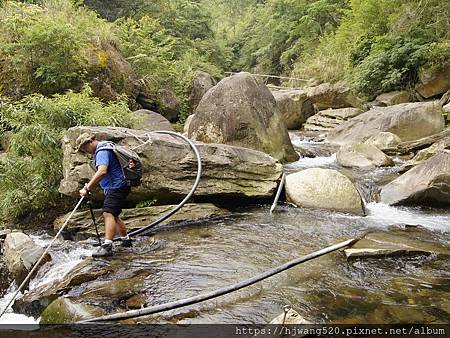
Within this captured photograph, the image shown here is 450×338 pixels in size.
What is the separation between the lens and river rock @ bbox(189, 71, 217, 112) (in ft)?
66.2

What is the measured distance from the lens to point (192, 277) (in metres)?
4.82

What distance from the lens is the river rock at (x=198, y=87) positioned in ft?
66.2

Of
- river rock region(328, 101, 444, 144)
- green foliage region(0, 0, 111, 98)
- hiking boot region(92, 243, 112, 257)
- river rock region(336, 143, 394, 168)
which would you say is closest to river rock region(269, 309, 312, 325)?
hiking boot region(92, 243, 112, 257)

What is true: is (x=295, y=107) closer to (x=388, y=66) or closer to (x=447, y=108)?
(x=388, y=66)

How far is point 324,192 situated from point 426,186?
6.29ft

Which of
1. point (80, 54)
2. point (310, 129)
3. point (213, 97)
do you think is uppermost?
point (80, 54)

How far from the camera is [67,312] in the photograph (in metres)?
4.04

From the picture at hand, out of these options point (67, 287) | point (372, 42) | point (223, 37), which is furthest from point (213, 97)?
point (223, 37)

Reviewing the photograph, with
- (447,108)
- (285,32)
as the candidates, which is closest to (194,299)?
(447,108)

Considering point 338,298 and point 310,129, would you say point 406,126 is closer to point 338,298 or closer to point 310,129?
point 310,129

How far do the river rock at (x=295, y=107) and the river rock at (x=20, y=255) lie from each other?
1473cm

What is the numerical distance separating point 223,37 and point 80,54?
30.9 meters

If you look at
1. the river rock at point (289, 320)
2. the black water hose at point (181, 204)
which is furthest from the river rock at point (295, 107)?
the river rock at point (289, 320)

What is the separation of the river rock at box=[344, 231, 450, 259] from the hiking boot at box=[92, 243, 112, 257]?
3.16 m
